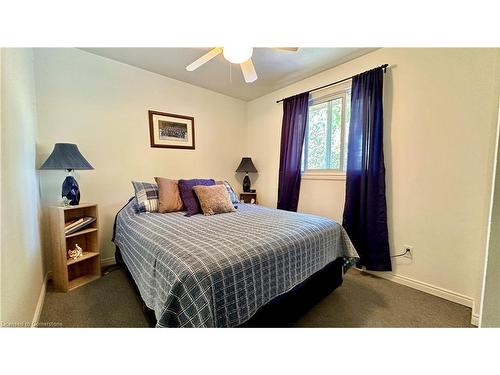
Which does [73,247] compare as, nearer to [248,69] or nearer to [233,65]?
[248,69]

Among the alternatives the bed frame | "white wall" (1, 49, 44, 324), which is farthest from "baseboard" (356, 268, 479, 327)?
"white wall" (1, 49, 44, 324)

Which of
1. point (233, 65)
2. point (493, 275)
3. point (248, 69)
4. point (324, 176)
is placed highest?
point (233, 65)

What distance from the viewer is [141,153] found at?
2510 mm

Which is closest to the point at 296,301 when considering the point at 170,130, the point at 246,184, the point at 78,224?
the point at 78,224

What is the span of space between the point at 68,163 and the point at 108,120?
0.83 meters

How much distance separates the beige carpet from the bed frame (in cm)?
10

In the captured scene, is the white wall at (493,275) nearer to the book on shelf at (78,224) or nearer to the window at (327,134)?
the window at (327,134)

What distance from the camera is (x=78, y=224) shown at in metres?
1.82

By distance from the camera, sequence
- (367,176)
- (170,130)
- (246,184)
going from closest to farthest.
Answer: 1. (367,176)
2. (170,130)
3. (246,184)
